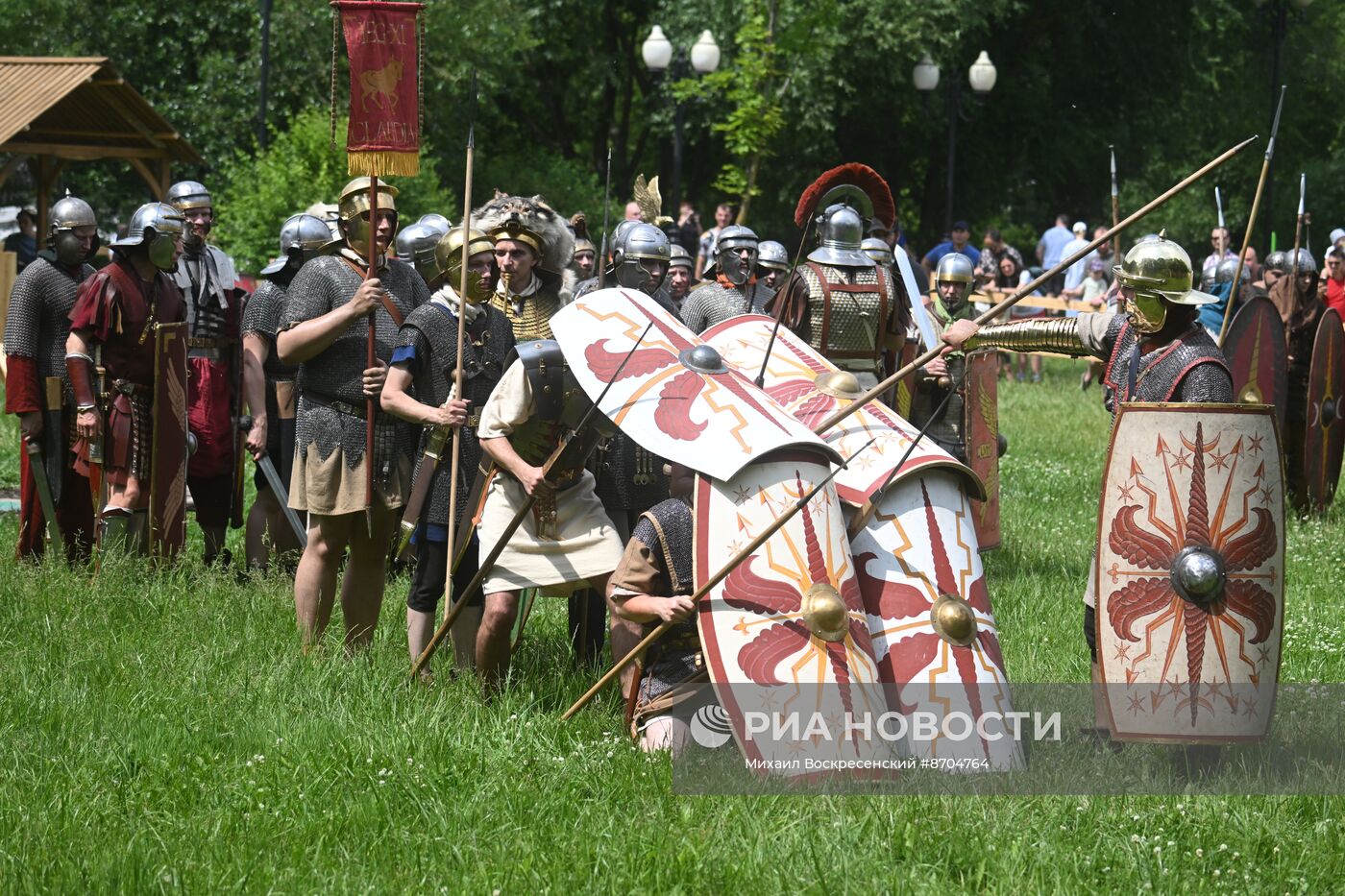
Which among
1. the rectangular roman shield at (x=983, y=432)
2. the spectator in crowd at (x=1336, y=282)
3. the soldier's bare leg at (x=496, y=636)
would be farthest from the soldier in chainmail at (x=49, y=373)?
the spectator in crowd at (x=1336, y=282)

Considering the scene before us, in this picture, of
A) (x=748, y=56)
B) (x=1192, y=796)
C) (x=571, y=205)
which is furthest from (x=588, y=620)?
(x=571, y=205)

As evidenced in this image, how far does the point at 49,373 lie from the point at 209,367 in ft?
2.55

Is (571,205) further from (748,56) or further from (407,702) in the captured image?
(407,702)

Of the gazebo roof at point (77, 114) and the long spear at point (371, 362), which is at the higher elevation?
the gazebo roof at point (77, 114)

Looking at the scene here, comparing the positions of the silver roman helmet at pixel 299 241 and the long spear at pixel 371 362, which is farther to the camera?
the silver roman helmet at pixel 299 241

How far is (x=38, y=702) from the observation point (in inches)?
229

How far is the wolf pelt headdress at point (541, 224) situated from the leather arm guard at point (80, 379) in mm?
2163

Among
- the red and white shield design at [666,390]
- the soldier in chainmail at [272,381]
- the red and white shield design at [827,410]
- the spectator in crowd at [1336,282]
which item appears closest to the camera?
the red and white shield design at [666,390]

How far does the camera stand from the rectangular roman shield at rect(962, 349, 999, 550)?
30.9 ft

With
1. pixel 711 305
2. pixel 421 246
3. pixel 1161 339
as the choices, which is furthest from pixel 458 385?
pixel 711 305

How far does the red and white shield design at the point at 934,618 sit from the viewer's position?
16.9 ft

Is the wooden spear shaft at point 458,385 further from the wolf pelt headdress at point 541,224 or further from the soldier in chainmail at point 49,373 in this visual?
the soldier in chainmail at point 49,373

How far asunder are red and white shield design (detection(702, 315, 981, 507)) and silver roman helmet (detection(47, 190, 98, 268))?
366 cm

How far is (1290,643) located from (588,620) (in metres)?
2.96
